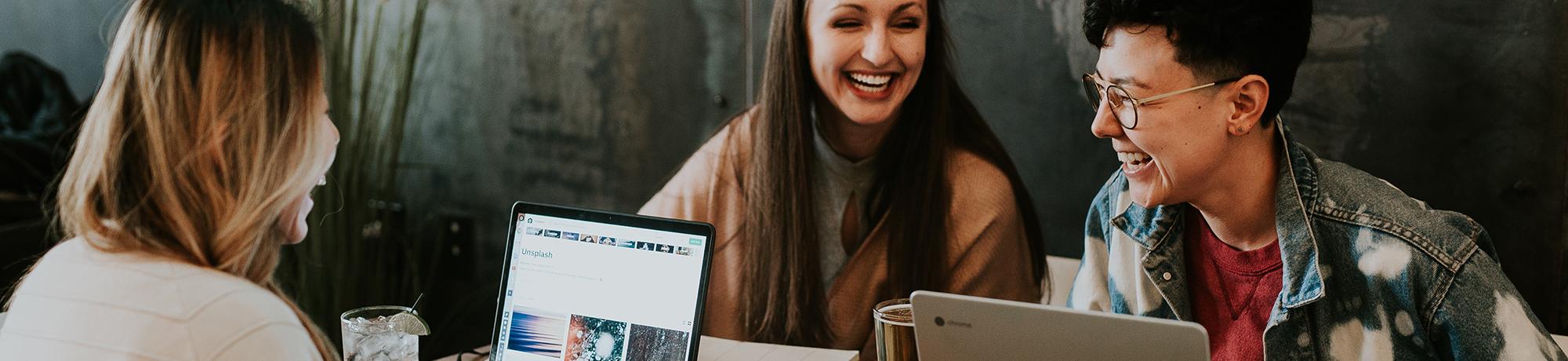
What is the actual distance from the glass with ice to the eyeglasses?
1064 mm

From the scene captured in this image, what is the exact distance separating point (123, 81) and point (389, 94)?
254cm

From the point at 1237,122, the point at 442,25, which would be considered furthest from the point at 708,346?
the point at 442,25

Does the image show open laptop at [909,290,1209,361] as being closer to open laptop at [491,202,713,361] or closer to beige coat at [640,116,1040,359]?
open laptop at [491,202,713,361]

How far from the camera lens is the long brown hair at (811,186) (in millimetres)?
2408

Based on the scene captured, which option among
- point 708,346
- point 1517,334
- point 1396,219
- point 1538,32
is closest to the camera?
point 1517,334

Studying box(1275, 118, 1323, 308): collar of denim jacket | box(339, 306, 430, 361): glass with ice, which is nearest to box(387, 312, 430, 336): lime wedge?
box(339, 306, 430, 361): glass with ice

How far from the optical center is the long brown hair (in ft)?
7.90

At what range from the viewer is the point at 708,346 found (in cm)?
188

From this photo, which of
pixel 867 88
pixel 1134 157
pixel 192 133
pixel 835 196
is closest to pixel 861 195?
pixel 835 196

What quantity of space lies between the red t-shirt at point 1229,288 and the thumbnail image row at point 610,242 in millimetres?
841

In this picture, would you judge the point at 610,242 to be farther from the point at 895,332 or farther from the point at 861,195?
the point at 861,195

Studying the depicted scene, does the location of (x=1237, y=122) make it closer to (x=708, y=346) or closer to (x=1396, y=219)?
(x=1396, y=219)

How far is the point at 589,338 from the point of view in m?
1.61

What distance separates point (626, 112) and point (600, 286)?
1648 mm
